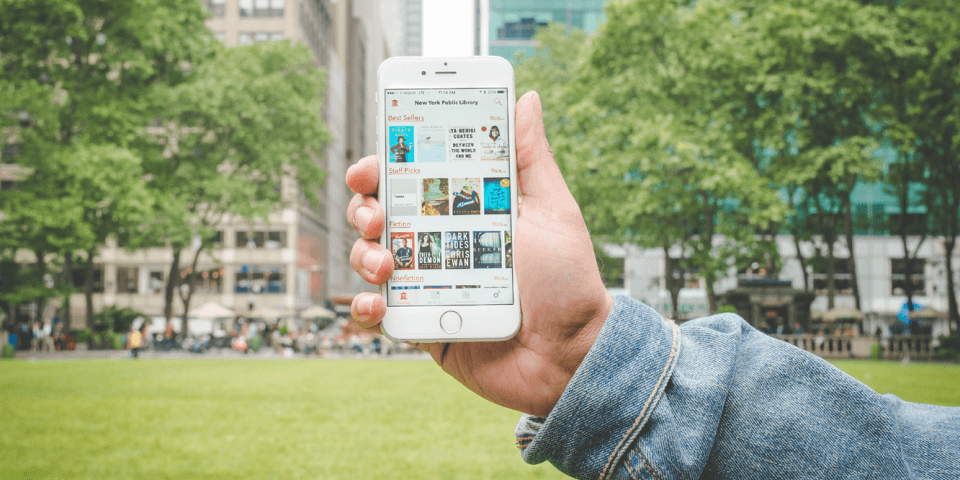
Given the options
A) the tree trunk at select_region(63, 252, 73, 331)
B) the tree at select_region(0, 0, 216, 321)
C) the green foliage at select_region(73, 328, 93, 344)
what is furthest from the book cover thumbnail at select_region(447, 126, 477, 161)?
the green foliage at select_region(73, 328, 93, 344)

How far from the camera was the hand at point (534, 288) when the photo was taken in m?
2.11

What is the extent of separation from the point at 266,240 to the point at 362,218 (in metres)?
62.8

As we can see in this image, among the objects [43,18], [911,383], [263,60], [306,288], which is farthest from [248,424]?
[306,288]

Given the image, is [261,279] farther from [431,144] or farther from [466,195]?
[466,195]

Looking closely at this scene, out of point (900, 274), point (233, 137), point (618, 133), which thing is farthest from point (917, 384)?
point (900, 274)

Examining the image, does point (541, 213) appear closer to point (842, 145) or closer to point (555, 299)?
point (555, 299)

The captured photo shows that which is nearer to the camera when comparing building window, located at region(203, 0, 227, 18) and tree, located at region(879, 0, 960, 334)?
tree, located at region(879, 0, 960, 334)

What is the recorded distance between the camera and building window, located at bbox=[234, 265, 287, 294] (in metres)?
62.2

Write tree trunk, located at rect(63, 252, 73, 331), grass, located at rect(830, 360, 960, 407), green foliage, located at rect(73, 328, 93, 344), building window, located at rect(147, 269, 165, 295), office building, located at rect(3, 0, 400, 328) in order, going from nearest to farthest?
grass, located at rect(830, 360, 960, 407) < tree trunk, located at rect(63, 252, 73, 331) < green foliage, located at rect(73, 328, 93, 344) < office building, located at rect(3, 0, 400, 328) < building window, located at rect(147, 269, 165, 295)

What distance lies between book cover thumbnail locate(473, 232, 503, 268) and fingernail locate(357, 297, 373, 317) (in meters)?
0.54

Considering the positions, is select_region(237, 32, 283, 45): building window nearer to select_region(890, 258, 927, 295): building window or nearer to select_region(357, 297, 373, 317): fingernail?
select_region(890, 258, 927, 295): building window

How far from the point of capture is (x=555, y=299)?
222cm

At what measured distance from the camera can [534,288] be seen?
236 centimetres

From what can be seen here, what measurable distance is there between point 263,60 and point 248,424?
27.0 metres
